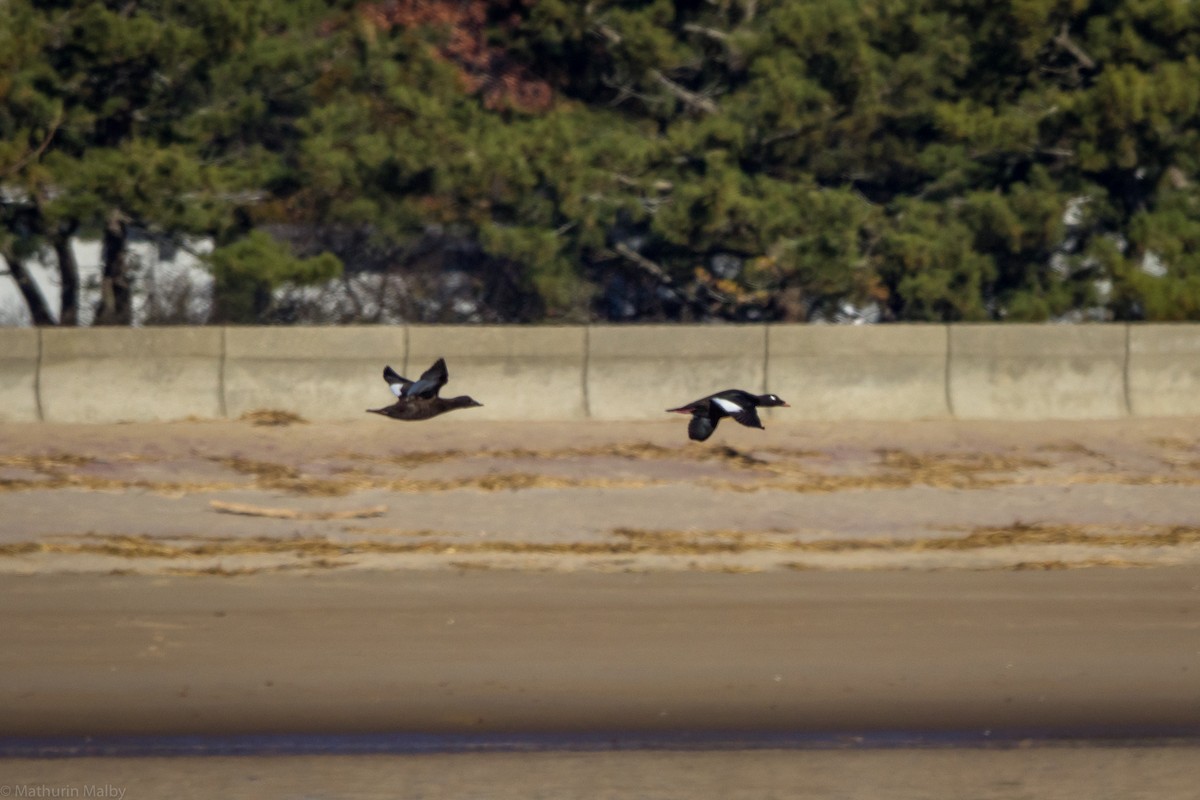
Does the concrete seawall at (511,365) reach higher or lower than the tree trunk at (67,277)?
lower

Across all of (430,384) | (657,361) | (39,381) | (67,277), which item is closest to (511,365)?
(657,361)

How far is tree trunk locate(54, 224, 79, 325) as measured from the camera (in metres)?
25.6

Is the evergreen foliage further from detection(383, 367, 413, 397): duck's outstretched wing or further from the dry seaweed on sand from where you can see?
the dry seaweed on sand

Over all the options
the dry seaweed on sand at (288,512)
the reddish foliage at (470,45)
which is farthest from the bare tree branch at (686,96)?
the dry seaweed on sand at (288,512)

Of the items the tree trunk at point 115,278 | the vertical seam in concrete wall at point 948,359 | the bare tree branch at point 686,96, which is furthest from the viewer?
the bare tree branch at point 686,96

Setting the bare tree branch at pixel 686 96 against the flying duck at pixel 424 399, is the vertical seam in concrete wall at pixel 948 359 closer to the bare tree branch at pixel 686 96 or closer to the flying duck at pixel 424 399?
the flying duck at pixel 424 399

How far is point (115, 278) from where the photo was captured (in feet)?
85.4

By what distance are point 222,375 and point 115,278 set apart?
8.80 meters

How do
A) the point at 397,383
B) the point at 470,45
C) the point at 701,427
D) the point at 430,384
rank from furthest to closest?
1. the point at 470,45
2. the point at 397,383
3. the point at 430,384
4. the point at 701,427

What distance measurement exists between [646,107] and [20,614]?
18477 millimetres

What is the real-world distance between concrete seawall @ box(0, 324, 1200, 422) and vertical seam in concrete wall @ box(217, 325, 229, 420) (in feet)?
0.06

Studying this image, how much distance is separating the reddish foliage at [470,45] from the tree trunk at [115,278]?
8.35 metres

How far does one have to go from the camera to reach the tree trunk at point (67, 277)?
2556 centimetres

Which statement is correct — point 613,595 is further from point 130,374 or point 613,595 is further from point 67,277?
point 67,277
